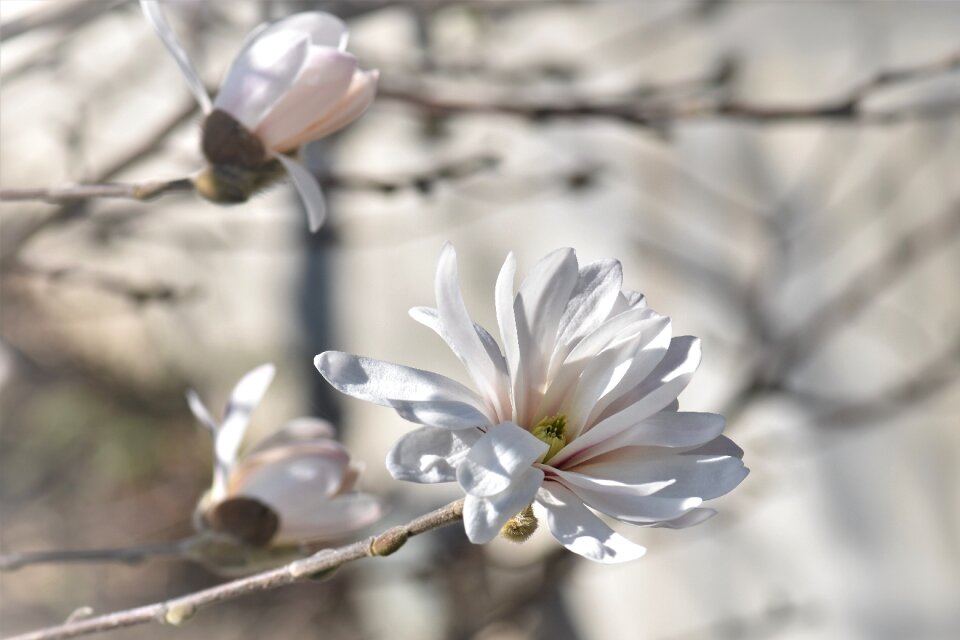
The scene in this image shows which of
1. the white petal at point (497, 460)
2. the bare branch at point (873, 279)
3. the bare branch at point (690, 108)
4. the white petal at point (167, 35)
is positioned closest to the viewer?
the white petal at point (497, 460)

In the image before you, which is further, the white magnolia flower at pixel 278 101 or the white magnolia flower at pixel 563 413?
the white magnolia flower at pixel 278 101

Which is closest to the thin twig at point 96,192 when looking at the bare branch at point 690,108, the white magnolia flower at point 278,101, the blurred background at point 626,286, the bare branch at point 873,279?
the white magnolia flower at point 278,101

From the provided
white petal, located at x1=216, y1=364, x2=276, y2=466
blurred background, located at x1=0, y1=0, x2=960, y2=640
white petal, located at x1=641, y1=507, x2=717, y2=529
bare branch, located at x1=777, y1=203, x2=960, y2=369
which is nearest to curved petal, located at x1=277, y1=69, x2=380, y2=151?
white petal, located at x1=216, y1=364, x2=276, y2=466

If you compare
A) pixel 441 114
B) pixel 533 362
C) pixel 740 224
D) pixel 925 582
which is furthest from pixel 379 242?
pixel 533 362

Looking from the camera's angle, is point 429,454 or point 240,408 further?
point 240,408

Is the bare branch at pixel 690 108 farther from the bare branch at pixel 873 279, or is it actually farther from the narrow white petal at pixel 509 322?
the bare branch at pixel 873 279

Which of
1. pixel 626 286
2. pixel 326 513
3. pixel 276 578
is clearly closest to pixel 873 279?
pixel 626 286

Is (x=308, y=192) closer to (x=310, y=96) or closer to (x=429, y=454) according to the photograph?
(x=310, y=96)

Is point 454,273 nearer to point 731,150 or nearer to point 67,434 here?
point 731,150
